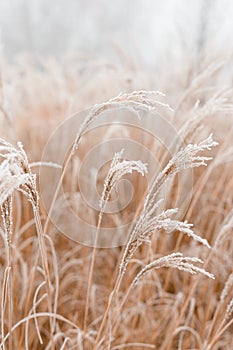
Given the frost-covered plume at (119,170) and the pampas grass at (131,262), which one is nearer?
the frost-covered plume at (119,170)

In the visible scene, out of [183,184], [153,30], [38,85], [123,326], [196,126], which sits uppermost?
[153,30]

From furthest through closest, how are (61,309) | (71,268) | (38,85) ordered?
(38,85) → (71,268) → (61,309)

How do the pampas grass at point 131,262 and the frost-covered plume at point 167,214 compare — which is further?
the pampas grass at point 131,262

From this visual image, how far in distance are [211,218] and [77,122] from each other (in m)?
0.99

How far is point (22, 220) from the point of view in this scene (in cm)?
202

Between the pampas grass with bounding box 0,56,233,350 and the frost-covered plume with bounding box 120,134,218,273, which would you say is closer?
the frost-covered plume with bounding box 120,134,218,273

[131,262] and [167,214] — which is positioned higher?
[167,214]

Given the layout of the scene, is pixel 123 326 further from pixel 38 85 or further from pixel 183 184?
pixel 38 85

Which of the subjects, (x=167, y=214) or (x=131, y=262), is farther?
(x=131, y=262)

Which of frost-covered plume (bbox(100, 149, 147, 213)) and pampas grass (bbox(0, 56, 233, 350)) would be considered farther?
pampas grass (bbox(0, 56, 233, 350))

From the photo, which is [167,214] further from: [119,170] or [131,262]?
[131,262]

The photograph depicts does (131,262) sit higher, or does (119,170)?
(119,170)

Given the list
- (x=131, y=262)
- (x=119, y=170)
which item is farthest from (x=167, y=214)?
(x=131, y=262)

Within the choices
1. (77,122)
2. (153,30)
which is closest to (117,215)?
(77,122)
